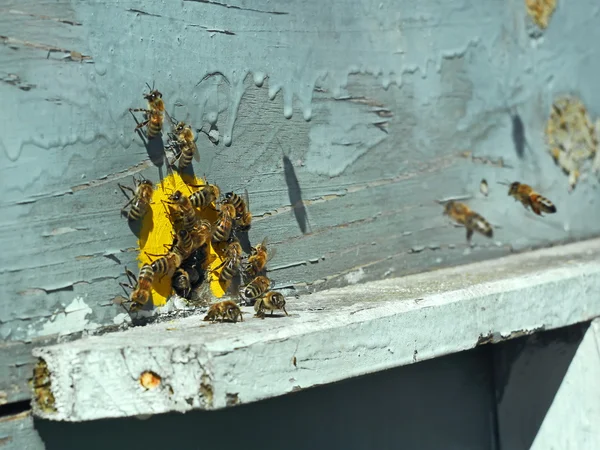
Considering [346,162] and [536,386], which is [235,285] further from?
[536,386]

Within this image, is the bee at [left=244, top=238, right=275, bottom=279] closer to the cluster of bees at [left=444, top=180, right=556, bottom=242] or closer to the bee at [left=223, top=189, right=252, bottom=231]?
the bee at [left=223, top=189, right=252, bottom=231]

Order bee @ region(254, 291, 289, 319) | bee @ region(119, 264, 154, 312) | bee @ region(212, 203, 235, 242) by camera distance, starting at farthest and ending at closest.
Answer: bee @ region(212, 203, 235, 242) < bee @ region(254, 291, 289, 319) < bee @ region(119, 264, 154, 312)

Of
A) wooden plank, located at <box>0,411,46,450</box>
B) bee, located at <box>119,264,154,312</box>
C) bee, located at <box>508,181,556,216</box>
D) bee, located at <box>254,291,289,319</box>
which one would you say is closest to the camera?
wooden plank, located at <box>0,411,46,450</box>

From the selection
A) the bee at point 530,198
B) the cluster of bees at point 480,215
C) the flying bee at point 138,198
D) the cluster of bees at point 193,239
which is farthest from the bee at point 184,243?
the bee at point 530,198

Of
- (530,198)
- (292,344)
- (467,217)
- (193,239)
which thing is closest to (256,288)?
(193,239)

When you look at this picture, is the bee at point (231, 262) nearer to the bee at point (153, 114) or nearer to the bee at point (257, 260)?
the bee at point (257, 260)

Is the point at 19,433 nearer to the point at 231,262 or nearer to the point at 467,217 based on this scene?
the point at 231,262

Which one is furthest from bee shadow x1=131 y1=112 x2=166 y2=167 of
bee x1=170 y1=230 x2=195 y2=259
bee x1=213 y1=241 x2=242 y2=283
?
bee x1=213 y1=241 x2=242 y2=283
